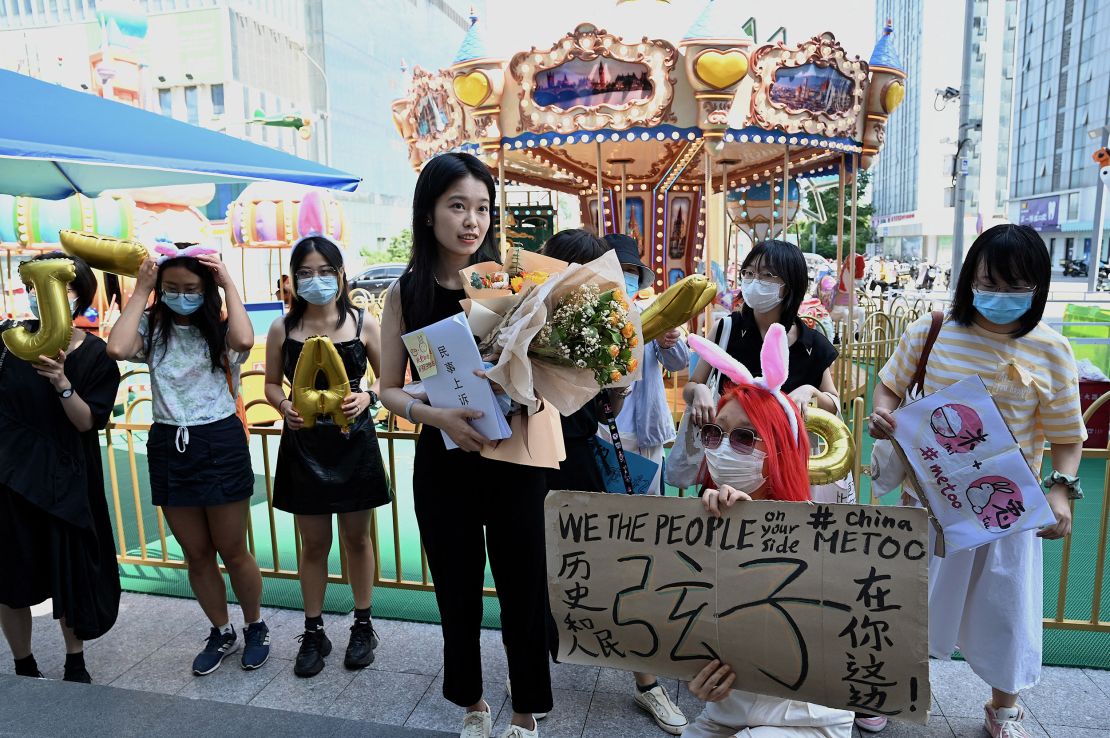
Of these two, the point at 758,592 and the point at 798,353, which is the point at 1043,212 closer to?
the point at 798,353

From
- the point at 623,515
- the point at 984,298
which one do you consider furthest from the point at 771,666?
the point at 984,298

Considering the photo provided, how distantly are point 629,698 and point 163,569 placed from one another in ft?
9.78

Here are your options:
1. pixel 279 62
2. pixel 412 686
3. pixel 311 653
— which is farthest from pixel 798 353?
pixel 279 62

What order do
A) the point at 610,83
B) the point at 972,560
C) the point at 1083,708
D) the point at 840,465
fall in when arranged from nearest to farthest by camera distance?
1. the point at 840,465
2. the point at 972,560
3. the point at 1083,708
4. the point at 610,83

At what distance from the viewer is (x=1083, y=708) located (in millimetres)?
2746

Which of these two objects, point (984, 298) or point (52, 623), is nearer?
point (984, 298)

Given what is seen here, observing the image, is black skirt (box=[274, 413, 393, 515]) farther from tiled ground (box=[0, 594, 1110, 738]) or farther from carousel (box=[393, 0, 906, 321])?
carousel (box=[393, 0, 906, 321])

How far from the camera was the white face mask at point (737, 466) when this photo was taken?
1892mm

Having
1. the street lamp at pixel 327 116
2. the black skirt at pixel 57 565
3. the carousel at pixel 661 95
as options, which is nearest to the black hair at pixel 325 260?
the black skirt at pixel 57 565

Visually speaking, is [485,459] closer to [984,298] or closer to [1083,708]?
[984,298]

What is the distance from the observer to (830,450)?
2301mm

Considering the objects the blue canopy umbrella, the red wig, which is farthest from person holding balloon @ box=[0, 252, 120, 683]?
the red wig

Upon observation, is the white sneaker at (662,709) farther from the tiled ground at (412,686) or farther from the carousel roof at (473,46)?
the carousel roof at (473,46)

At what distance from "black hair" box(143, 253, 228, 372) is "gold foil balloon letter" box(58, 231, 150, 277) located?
0.16 m
